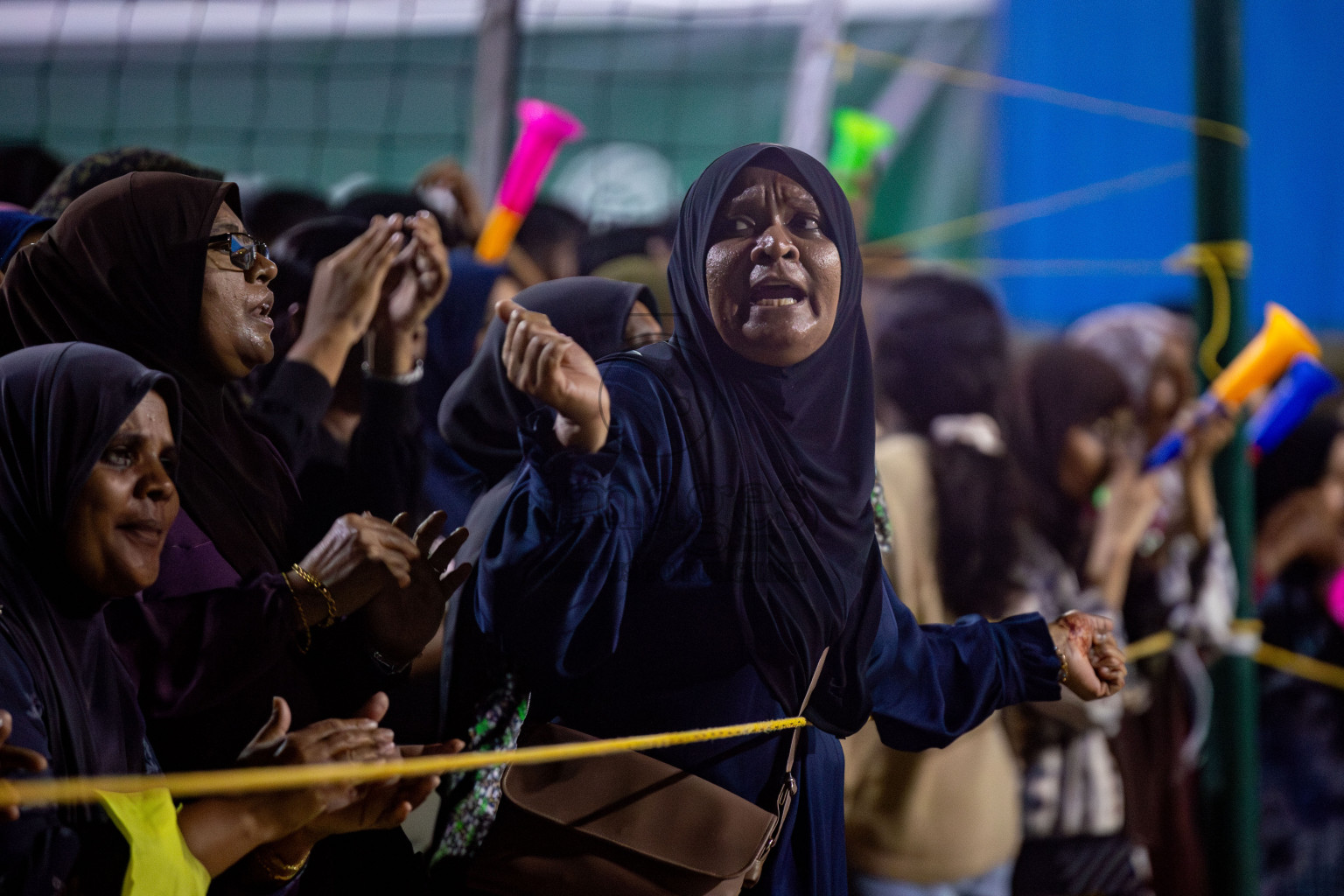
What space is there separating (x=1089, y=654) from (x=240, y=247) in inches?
53.0

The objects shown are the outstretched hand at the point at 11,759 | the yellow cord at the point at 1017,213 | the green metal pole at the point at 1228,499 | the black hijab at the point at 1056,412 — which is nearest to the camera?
the outstretched hand at the point at 11,759

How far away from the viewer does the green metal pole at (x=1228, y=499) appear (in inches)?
127

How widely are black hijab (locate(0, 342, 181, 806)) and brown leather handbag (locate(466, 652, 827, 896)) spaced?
0.52m

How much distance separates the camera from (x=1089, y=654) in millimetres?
1827

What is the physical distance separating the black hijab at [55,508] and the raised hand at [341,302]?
36 cm


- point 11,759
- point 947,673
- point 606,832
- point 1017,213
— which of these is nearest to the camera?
point 11,759

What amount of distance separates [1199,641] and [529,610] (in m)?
2.60

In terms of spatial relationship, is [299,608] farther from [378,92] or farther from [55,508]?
[378,92]

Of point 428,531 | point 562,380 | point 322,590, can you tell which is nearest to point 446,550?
point 428,531

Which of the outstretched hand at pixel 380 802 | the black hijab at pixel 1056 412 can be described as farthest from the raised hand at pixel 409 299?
the black hijab at pixel 1056 412

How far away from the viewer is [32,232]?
146 centimetres

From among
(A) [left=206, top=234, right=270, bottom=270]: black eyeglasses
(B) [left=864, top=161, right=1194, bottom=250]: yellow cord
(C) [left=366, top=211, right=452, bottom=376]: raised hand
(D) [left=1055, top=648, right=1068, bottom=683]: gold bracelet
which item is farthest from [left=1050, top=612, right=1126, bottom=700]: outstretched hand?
(B) [left=864, top=161, right=1194, bottom=250]: yellow cord

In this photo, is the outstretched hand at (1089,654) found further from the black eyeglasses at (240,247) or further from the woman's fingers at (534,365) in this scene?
the black eyeglasses at (240,247)

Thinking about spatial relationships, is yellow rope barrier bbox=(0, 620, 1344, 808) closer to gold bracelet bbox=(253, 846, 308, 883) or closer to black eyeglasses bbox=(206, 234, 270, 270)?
gold bracelet bbox=(253, 846, 308, 883)
